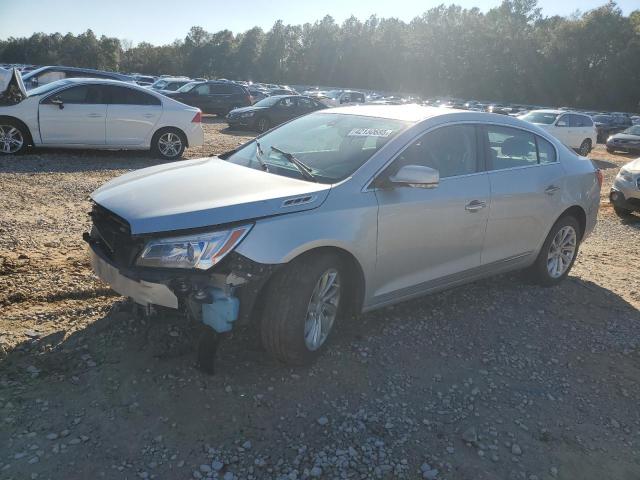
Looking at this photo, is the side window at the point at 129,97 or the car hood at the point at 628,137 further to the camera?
the car hood at the point at 628,137

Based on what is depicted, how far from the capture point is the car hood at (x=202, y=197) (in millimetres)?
3119

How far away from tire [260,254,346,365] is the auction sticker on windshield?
1106 millimetres

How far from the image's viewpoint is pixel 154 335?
374 cm

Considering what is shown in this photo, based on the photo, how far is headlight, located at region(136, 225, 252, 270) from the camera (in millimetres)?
3084

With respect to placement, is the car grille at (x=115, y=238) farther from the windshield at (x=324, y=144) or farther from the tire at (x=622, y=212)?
the tire at (x=622, y=212)

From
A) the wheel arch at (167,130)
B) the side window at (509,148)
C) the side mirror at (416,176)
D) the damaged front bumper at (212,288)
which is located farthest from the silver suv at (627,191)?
the wheel arch at (167,130)

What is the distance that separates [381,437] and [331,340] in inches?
41.4

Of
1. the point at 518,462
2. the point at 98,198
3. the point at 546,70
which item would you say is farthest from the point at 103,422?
the point at 546,70

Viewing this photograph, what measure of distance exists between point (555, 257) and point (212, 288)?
3776 mm

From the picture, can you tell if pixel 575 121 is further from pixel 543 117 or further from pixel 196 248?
pixel 196 248

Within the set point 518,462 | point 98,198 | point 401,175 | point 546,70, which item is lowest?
point 518,462

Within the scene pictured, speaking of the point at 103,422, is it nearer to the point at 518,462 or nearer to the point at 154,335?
the point at 154,335

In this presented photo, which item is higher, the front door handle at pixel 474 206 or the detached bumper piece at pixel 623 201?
the front door handle at pixel 474 206

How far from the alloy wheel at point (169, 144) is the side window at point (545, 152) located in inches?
333
